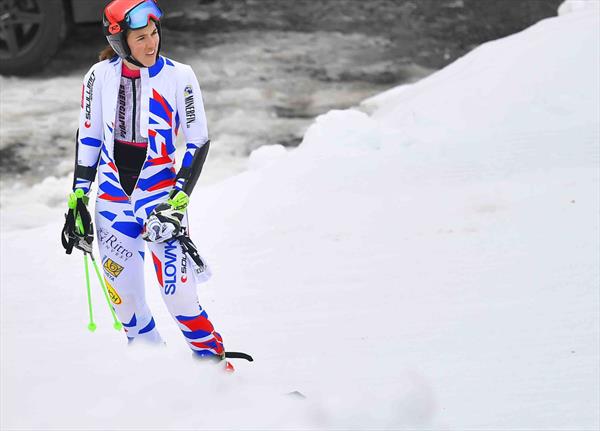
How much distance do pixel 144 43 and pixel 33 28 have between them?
542cm

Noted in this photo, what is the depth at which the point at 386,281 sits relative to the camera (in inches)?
217

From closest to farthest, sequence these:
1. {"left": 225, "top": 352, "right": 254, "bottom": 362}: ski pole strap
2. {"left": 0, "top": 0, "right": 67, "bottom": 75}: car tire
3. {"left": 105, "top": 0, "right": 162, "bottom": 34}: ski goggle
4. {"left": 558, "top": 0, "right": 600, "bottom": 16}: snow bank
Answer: {"left": 105, "top": 0, "right": 162, "bottom": 34}: ski goggle < {"left": 225, "top": 352, "right": 254, "bottom": 362}: ski pole strap < {"left": 558, "top": 0, "right": 600, "bottom": 16}: snow bank < {"left": 0, "top": 0, "right": 67, "bottom": 75}: car tire

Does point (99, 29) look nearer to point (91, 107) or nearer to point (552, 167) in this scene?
point (552, 167)

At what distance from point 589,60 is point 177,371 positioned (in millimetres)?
3803

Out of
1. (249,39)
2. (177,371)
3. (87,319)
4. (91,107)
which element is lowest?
(249,39)

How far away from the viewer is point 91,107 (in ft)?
13.5

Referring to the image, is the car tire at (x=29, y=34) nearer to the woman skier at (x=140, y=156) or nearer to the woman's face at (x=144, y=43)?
the woman skier at (x=140, y=156)

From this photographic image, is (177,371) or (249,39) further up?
(177,371)

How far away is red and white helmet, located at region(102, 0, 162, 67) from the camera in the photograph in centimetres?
391

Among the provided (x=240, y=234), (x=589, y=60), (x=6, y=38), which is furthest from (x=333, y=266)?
(x=6, y=38)

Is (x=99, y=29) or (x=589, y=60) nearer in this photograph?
(x=589, y=60)

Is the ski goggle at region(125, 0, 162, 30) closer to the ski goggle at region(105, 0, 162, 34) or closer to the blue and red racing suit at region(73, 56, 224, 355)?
the ski goggle at region(105, 0, 162, 34)

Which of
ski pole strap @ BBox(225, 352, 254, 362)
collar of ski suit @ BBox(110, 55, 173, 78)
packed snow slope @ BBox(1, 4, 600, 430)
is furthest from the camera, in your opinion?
ski pole strap @ BBox(225, 352, 254, 362)

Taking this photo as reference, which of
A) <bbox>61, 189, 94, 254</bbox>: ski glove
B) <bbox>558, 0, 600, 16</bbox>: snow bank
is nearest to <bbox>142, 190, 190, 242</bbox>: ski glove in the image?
<bbox>61, 189, 94, 254</bbox>: ski glove
